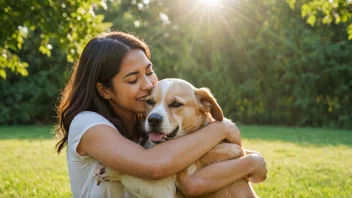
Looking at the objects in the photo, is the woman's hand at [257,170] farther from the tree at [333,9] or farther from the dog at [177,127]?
the tree at [333,9]

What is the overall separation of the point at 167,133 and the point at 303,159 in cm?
751

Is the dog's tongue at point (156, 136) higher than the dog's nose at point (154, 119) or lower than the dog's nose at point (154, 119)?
lower

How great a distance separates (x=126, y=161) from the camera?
3.28 metres

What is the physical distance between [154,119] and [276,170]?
19.1 ft

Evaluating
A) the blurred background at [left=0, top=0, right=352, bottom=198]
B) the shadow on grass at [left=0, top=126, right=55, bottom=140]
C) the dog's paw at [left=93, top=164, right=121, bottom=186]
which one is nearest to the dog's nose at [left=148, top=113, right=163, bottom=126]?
the dog's paw at [left=93, top=164, right=121, bottom=186]

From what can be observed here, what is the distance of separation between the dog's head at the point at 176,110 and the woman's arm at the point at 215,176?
1.63 ft

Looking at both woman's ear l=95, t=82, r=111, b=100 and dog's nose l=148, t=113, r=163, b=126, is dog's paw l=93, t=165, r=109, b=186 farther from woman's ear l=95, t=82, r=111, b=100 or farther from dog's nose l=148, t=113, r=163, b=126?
woman's ear l=95, t=82, r=111, b=100

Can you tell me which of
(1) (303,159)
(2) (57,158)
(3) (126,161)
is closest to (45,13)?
(3) (126,161)

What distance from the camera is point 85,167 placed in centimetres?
369

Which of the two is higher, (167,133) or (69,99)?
(69,99)

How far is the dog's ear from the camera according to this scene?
4059 millimetres

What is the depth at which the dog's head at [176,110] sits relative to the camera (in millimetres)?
3926

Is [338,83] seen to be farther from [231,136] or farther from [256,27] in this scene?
[231,136]

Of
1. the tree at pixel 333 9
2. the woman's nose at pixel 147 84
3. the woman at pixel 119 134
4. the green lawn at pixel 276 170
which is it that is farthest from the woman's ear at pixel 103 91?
the tree at pixel 333 9
